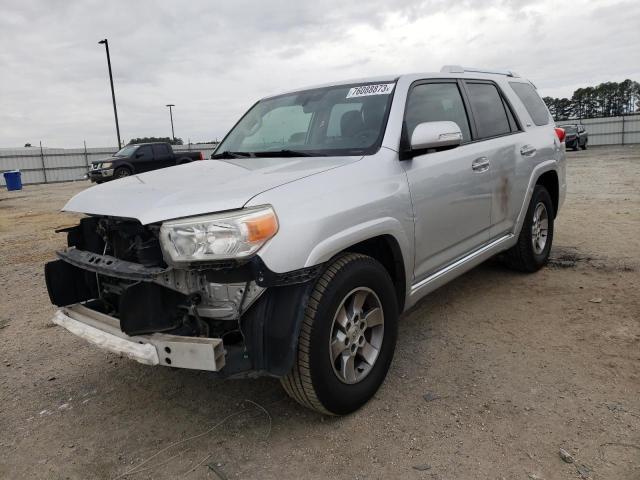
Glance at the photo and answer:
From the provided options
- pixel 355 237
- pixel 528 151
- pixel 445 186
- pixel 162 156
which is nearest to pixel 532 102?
pixel 528 151

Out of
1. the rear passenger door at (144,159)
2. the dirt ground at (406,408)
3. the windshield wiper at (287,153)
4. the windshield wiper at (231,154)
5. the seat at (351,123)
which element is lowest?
the dirt ground at (406,408)

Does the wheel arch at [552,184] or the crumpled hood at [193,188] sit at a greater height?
the crumpled hood at [193,188]

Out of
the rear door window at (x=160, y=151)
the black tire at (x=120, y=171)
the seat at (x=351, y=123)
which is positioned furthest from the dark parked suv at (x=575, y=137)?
the seat at (x=351, y=123)

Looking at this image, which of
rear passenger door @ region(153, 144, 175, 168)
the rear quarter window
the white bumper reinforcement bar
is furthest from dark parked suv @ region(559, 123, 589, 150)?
the white bumper reinforcement bar

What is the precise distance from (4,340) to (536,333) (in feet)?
13.6

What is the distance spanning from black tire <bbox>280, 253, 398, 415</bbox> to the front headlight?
0.42 m

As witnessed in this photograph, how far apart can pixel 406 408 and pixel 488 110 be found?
8.68ft

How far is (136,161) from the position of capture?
20.5 m

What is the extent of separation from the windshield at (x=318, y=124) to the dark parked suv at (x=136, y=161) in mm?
16245

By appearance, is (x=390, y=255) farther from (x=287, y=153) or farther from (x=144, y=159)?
(x=144, y=159)

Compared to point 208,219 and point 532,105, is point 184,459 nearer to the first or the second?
point 208,219

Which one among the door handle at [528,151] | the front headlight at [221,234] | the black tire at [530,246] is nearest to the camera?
the front headlight at [221,234]

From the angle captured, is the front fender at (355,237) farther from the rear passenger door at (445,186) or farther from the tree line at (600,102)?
the tree line at (600,102)

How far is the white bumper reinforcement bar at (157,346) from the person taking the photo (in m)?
2.21
